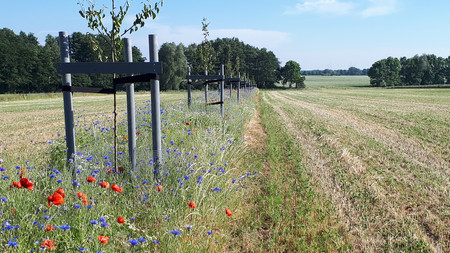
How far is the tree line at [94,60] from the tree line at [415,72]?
23430mm

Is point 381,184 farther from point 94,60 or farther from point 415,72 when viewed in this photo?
point 415,72

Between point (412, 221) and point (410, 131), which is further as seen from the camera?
point (410, 131)

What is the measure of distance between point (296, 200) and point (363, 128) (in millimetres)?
8249

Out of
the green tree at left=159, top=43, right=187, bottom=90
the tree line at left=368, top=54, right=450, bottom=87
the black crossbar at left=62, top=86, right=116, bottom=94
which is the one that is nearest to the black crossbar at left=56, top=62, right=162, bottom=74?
the black crossbar at left=62, top=86, right=116, bottom=94

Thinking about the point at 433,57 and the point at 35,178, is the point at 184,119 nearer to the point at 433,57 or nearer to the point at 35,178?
the point at 35,178

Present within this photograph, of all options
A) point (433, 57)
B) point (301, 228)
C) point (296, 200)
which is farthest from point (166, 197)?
point (433, 57)

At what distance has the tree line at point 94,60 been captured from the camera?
49.7 metres

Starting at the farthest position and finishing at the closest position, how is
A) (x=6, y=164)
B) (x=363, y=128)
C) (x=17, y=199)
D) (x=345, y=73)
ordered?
1. (x=345, y=73)
2. (x=363, y=128)
3. (x=6, y=164)
4. (x=17, y=199)

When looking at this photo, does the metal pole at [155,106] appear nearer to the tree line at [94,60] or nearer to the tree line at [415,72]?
the tree line at [94,60]

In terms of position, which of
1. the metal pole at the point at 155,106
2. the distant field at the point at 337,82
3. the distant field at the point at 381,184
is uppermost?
the distant field at the point at 337,82

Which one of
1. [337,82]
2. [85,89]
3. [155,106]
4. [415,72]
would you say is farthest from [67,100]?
[337,82]

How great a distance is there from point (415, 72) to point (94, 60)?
85.7 metres

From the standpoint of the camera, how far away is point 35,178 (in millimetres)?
3027

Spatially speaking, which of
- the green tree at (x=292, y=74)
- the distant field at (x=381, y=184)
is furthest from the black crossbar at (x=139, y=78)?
the green tree at (x=292, y=74)
